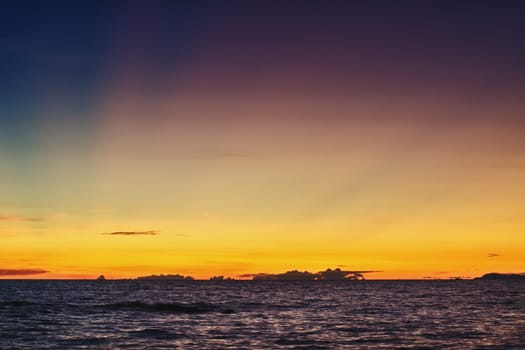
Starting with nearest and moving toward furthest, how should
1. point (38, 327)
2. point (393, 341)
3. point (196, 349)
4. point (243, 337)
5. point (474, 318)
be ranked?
point (196, 349) < point (393, 341) < point (243, 337) < point (38, 327) < point (474, 318)

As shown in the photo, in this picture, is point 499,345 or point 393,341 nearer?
point 499,345

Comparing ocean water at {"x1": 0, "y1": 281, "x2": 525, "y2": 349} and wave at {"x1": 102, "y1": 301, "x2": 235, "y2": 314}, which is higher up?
wave at {"x1": 102, "y1": 301, "x2": 235, "y2": 314}

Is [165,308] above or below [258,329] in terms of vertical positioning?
above

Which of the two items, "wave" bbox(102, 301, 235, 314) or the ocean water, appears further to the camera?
"wave" bbox(102, 301, 235, 314)

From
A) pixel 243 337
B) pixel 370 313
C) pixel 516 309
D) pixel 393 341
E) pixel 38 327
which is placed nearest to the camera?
pixel 393 341

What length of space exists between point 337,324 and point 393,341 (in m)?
13.1

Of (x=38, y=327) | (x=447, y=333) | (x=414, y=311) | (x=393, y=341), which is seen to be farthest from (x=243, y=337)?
(x=414, y=311)

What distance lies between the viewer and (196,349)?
40.9 m

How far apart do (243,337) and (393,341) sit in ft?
34.1

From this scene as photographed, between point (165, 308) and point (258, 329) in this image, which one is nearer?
point (258, 329)

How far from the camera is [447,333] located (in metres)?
49.1

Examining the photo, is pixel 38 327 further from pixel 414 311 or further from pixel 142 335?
pixel 414 311

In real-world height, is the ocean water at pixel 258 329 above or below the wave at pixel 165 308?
below

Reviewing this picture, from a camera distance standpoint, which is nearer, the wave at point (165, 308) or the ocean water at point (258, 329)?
the ocean water at point (258, 329)
